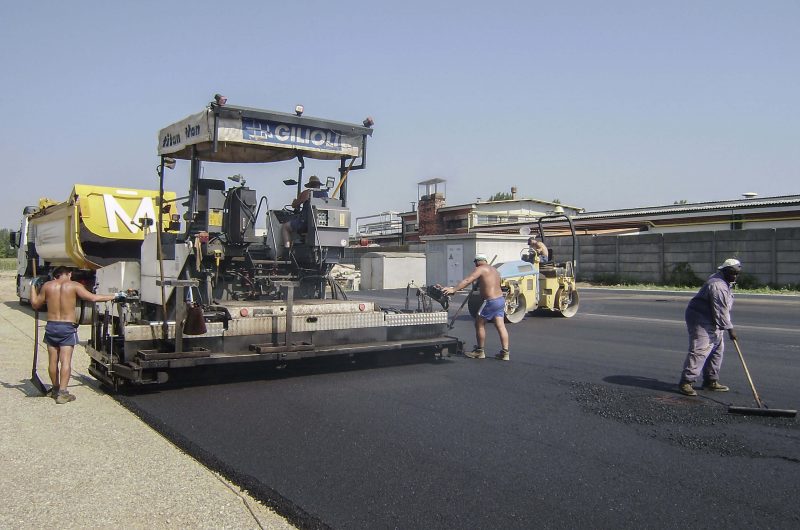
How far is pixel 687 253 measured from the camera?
2500 cm

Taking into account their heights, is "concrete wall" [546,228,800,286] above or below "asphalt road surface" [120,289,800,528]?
above

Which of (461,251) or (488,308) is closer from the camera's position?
(488,308)

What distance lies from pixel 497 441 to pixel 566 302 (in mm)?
10528

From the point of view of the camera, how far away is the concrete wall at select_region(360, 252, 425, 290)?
26812 mm

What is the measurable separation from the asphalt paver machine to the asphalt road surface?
1.57 ft

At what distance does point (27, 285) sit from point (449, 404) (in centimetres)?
1756

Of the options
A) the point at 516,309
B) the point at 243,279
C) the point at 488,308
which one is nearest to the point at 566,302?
the point at 516,309

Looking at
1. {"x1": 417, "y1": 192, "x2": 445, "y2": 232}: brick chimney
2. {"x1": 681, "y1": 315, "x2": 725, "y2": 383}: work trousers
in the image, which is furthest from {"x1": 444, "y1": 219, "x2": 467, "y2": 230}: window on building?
{"x1": 681, "y1": 315, "x2": 725, "y2": 383}: work trousers

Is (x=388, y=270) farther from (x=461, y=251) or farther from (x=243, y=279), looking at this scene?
(x=243, y=279)

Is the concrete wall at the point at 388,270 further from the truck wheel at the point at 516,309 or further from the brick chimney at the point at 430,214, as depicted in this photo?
the brick chimney at the point at 430,214

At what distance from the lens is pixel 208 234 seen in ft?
26.2

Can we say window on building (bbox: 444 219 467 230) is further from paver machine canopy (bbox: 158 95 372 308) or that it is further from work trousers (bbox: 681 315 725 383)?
work trousers (bbox: 681 315 725 383)

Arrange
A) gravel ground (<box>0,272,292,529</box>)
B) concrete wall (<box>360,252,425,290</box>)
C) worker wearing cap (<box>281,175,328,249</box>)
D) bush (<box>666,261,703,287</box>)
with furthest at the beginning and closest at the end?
concrete wall (<box>360,252,425,290</box>), bush (<box>666,261,703,287</box>), worker wearing cap (<box>281,175,328,249</box>), gravel ground (<box>0,272,292,529</box>)

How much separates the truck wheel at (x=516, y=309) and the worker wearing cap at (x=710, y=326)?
22.3 ft
